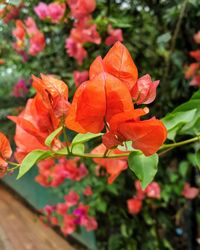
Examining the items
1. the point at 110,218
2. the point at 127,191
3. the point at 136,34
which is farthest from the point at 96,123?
the point at 110,218

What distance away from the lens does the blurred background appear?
1225mm

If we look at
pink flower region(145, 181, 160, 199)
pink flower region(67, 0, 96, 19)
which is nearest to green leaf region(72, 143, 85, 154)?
pink flower region(67, 0, 96, 19)

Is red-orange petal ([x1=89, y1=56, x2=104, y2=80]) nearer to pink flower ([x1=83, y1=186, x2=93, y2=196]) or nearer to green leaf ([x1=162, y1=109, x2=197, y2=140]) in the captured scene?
green leaf ([x1=162, y1=109, x2=197, y2=140])

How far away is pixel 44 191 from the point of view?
256 cm

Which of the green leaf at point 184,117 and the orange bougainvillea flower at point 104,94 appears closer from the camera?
the orange bougainvillea flower at point 104,94

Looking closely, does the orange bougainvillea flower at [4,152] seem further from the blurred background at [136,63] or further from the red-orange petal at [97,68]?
the blurred background at [136,63]

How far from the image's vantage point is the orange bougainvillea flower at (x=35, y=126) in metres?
0.37

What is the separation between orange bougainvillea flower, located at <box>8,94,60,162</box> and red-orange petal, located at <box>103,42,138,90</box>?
0.25ft

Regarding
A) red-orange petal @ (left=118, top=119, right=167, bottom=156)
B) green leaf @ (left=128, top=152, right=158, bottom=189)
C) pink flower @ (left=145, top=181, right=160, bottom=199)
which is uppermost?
red-orange petal @ (left=118, top=119, right=167, bottom=156)

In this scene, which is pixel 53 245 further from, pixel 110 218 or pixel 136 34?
pixel 136 34

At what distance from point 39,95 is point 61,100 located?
32mm

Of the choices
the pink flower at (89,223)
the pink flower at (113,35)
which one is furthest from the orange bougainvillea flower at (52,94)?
the pink flower at (89,223)

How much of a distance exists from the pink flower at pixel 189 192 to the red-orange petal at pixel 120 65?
3.89ft

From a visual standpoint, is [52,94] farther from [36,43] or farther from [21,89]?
[21,89]
